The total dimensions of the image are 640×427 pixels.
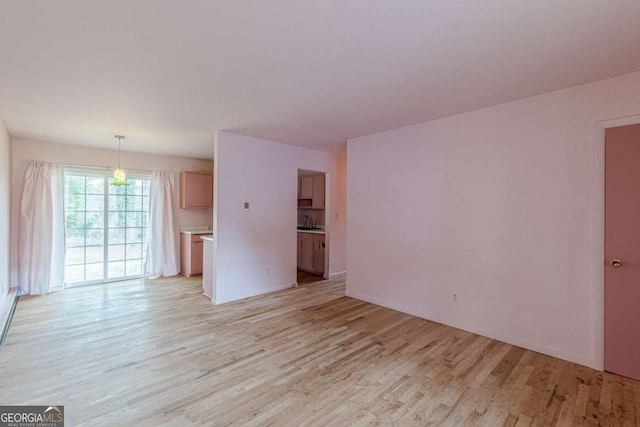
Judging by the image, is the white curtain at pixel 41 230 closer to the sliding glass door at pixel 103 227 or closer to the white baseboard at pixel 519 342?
the sliding glass door at pixel 103 227

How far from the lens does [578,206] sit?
8.67ft

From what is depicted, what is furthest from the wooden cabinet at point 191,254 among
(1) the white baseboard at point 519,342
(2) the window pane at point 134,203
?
(1) the white baseboard at point 519,342

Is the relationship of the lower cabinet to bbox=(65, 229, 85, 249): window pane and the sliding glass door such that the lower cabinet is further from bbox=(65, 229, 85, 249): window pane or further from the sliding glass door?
bbox=(65, 229, 85, 249): window pane

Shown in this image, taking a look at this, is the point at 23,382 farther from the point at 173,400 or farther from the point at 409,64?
the point at 409,64

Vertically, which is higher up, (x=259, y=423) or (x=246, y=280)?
(x=246, y=280)

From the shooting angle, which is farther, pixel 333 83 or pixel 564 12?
pixel 333 83

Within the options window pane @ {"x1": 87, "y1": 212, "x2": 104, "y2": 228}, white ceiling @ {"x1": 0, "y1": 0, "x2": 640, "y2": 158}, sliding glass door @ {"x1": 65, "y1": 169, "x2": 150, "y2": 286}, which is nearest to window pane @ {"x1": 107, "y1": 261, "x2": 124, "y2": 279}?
sliding glass door @ {"x1": 65, "y1": 169, "x2": 150, "y2": 286}

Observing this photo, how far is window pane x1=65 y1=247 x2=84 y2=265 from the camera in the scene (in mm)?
5055

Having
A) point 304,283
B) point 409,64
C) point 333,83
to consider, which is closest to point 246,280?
point 304,283

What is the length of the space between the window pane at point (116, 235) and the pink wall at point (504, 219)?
4798 millimetres

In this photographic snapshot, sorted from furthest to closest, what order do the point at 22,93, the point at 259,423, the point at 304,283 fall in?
the point at 304,283 → the point at 22,93 → the point at 259,423

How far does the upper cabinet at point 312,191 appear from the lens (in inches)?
244

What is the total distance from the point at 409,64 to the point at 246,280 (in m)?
3.73

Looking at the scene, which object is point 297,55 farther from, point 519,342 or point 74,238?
point 74,238
